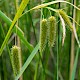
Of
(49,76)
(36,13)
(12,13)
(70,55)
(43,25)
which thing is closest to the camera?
(43,25)

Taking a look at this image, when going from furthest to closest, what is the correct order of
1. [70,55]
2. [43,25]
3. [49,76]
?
[49,76] → [70,55] → [43,25]

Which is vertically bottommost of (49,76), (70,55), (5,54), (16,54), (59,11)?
(49,76)

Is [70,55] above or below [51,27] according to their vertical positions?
below

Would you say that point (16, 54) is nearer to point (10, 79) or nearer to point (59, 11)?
point (59, 11)

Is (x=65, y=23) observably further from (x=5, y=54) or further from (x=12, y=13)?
(x=5, y=54)

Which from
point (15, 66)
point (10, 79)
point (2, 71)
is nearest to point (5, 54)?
point (10, 79)

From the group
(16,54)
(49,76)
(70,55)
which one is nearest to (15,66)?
(16,54)

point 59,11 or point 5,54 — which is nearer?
point 59,11
